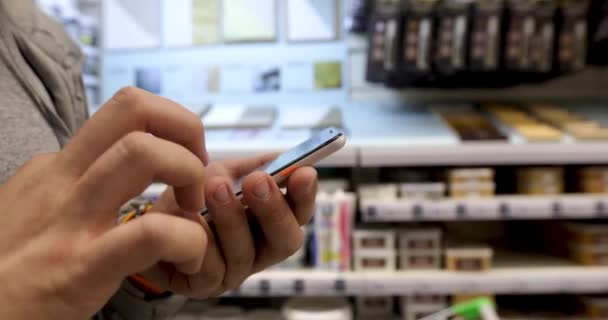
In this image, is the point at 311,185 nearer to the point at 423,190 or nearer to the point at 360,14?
the point at 423,190

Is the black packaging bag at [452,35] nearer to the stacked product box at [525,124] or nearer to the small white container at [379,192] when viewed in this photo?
Answer: the stacked product box at [525,124]

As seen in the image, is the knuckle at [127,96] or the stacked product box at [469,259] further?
the stacked product box at [469,259]

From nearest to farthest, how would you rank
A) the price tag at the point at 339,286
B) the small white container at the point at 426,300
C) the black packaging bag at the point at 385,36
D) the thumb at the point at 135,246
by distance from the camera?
the thumb at the point at 135,246 < the price tag at the point at 339,286 < the small white container at the point at 426,300 < the black packaging bag at the point at 385,36

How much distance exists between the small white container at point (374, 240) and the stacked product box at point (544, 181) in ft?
1.32

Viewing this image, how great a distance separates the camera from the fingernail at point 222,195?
1.38ft

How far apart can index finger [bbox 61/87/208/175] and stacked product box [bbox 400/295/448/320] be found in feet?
3.84

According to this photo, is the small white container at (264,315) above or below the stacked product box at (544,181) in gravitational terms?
below

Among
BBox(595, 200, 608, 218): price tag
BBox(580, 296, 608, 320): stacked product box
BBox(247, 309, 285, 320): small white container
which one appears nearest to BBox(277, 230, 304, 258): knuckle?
BBox(247, 309, 285, 320): small white container

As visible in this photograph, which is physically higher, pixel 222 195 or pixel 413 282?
pixel 222 195

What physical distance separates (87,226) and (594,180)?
55.6 inches

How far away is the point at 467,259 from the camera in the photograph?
4.40 feet

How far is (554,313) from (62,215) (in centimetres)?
155

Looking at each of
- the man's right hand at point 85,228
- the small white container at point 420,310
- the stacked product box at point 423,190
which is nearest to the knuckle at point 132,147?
the man's right hand at point 85,228

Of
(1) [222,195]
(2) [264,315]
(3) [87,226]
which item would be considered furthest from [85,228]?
(2) [264,315]
